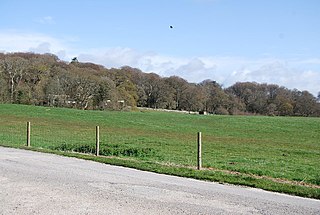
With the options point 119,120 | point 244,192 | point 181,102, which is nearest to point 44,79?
point 119,120

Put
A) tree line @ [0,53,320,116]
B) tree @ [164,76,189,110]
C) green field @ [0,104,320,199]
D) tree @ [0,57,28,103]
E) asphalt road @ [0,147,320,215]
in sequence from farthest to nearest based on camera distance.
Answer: tree @ [164,76,189,110] → tree line @ [0,53,320,116] → tree @ [0,57,28,103] → green field @ [0,104,320,199] → asphalt road @ [0,147,320,215]

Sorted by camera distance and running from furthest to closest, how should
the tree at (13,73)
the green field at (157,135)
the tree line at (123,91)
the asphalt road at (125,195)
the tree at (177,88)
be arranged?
the tree at (177,88) → the tree line at (123,91) → the tree at (13,73) → the green field at (157,135) → the asphalt road at (125,195)

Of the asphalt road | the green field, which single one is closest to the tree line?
the green field

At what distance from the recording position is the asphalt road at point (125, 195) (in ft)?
24.6

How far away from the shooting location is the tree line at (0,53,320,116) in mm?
83875

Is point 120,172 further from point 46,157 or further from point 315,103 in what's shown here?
point 315,103

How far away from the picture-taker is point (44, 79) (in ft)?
277

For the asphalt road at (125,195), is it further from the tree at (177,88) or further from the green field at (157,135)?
the tree at (177,88)

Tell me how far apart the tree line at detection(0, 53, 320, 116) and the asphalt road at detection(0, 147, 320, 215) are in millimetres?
71561

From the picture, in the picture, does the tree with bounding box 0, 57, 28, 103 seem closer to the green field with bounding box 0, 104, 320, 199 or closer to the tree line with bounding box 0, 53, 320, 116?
the tree line with bounding box 0, 53, 320, 116

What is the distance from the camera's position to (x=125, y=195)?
8.68 m

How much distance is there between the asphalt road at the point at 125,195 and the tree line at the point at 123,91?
7156 cm

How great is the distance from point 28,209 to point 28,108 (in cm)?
6264

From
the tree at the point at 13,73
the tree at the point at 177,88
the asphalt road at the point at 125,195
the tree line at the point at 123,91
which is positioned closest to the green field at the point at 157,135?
the asphalt road at the point at 125,195
